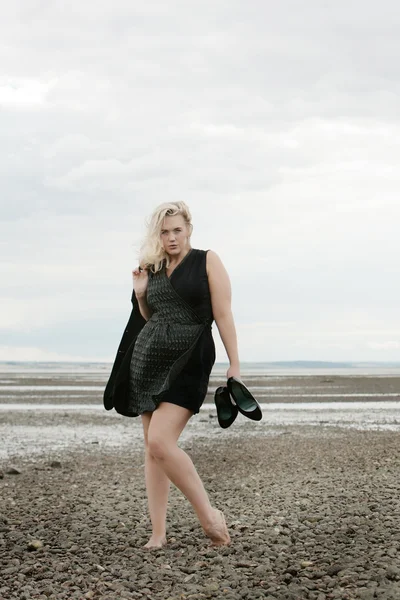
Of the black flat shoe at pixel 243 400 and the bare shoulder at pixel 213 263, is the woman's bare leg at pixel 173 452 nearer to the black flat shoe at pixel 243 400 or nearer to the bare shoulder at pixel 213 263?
the black flat shoe at pixel 243 400

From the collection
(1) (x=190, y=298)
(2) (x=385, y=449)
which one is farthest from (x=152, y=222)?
(2) (x=385, y=449)

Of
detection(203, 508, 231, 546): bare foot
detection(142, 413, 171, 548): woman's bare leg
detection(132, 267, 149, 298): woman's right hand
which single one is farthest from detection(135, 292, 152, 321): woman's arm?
detection(203, 508, 231, 546): bare foot

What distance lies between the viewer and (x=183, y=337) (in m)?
5.80

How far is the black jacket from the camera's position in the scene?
6027 mm

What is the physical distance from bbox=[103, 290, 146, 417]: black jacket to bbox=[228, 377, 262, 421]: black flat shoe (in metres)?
0.87

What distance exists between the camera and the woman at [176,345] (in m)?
5.71

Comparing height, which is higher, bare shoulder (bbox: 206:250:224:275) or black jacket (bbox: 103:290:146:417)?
bare shoulder (bbox: 206:250:224:275)

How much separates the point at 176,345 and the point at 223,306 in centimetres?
45

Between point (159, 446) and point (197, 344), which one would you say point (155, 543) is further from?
point (197, 344)

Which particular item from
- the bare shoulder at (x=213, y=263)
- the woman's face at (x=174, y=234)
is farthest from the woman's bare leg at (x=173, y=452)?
the woman's face at (x=174, y=234)

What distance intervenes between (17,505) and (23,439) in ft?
25.2

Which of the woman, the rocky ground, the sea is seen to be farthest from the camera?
the sea

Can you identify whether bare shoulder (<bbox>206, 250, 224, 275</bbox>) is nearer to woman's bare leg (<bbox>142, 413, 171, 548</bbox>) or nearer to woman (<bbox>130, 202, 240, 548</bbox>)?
woman (<bbox>130, 202, 240, 548</bbox>)

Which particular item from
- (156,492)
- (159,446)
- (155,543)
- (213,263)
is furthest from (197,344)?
(155,543)
